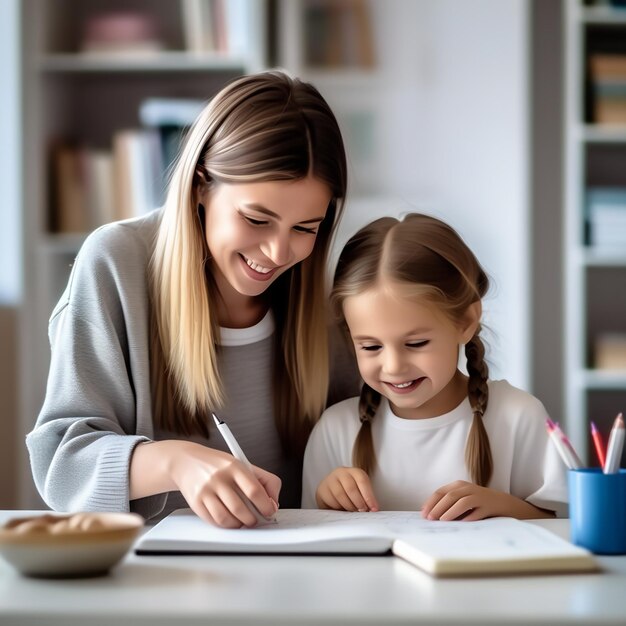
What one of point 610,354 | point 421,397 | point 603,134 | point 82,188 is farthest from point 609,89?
point 421,397

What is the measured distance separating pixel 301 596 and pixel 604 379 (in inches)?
101

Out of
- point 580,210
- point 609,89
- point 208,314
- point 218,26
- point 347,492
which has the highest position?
point 218,26

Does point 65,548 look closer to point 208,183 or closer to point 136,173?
point 208,183

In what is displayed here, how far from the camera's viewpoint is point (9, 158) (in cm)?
297

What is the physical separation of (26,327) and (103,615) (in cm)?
236

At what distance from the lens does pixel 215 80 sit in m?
3.28

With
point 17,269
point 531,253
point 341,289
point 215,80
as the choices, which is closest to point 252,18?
point 215,80

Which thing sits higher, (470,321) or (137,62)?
(137,62)

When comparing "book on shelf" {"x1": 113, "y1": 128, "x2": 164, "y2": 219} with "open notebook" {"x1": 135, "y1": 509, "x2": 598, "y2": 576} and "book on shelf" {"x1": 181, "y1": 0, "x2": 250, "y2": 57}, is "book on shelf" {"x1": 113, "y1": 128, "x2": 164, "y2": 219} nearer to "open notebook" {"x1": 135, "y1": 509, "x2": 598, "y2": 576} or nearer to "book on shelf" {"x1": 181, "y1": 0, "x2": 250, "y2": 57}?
"book on shelf" {"x1": 181, "y1": 0, "x2": 250, "y2": 57}

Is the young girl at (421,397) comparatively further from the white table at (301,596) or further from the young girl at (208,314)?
the white table at (301,596)

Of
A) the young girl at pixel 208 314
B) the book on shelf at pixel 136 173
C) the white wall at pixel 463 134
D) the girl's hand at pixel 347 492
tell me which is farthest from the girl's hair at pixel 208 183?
the white wall at pixel 463 134

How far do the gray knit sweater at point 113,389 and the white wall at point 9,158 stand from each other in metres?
1.60

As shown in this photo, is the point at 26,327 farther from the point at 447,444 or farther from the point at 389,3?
the point at 447,444

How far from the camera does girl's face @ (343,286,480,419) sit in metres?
1.32
